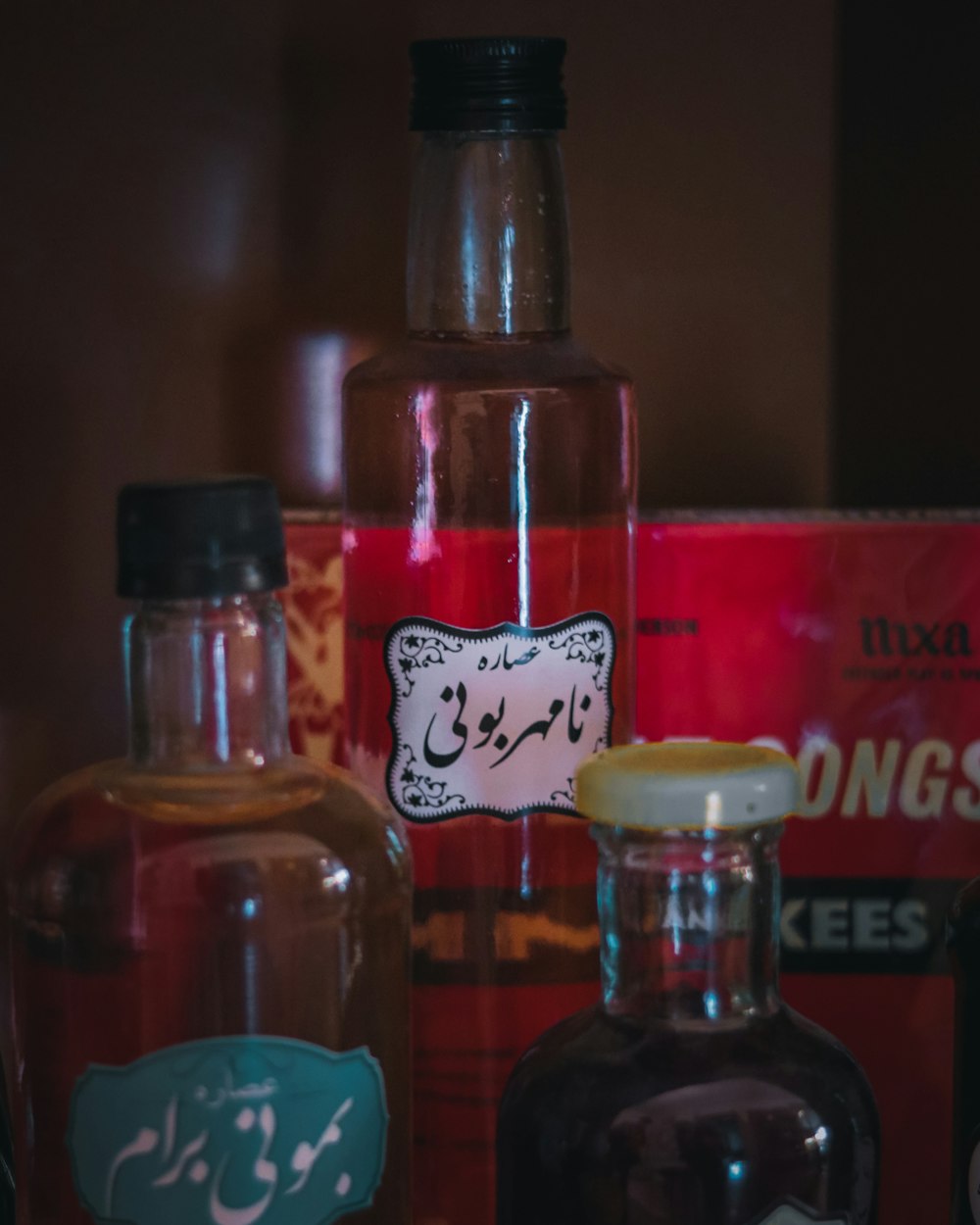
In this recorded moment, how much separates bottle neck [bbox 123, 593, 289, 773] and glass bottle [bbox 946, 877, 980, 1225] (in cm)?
20

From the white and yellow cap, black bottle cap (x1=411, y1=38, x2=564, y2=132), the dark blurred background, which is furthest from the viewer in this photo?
the dark blurred background

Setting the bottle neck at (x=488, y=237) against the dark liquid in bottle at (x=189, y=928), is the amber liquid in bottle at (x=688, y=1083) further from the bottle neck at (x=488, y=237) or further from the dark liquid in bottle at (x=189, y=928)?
the bottle neck at (x=488, y=237)

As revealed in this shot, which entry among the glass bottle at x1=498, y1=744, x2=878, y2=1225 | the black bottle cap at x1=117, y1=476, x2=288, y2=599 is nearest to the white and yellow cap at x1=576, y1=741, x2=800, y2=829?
the glass bottle at x1=498, y1=744, x2=878, y2=1225

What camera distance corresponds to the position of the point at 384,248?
627mm

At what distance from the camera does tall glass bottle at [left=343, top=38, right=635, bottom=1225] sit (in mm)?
504

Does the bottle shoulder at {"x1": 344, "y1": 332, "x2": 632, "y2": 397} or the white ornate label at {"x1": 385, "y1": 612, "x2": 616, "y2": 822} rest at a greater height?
the bottle shoulder at {"x1": 344, "y1": 332, "x2": 632, "y2": 397}

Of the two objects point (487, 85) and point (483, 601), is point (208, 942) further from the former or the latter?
point (487, 85)

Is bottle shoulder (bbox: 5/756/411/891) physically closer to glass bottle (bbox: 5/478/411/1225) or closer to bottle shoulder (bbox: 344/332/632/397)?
glass bottle (bbox: 5/478/411/1225)

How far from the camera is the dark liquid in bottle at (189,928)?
0.42m

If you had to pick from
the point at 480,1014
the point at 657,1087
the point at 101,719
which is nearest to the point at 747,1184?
the point at 657,1087

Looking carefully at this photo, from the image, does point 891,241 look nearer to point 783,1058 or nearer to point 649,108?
point 649,108

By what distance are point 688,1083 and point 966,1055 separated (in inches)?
3.8

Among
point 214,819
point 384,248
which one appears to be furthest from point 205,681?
point 384,248

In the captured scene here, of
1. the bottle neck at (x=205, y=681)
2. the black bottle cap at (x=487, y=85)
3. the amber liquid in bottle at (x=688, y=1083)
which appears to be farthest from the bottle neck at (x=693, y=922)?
the black bottle cap at (x=487, y=85)
